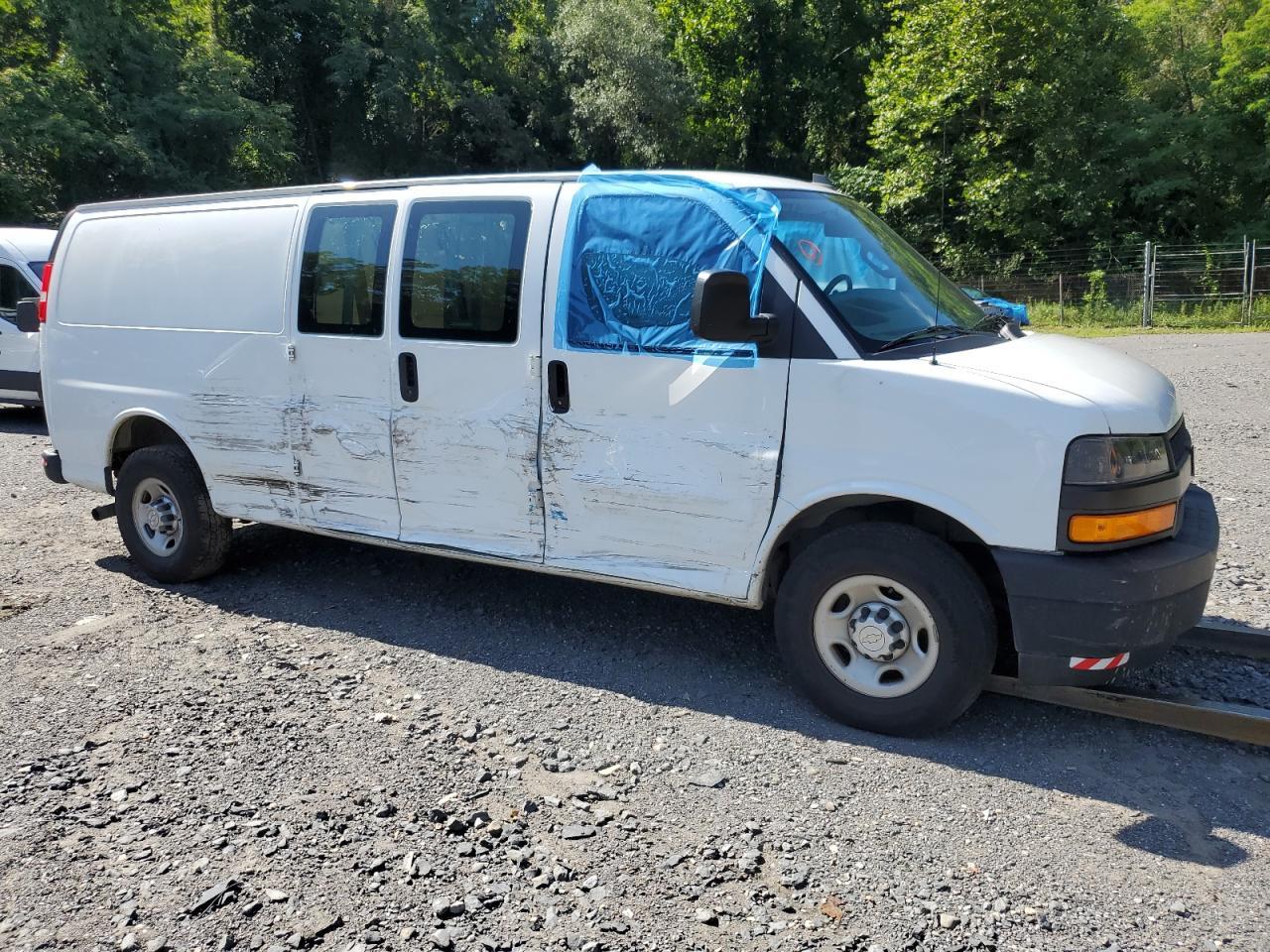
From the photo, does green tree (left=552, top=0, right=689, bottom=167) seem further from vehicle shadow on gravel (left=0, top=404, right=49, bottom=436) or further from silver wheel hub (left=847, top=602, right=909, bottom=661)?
silver wheel hub (left=847, top=602, right=909, bottom=661)

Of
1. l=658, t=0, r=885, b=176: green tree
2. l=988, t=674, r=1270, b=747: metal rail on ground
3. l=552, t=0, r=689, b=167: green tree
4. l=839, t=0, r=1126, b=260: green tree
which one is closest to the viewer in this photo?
l=988, t=674, r=1270, b=747: metal rail on ground

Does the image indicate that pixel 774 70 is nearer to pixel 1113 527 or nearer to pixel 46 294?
pixel 46 294

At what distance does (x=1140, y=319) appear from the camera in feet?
78.7

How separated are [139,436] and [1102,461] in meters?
5.57

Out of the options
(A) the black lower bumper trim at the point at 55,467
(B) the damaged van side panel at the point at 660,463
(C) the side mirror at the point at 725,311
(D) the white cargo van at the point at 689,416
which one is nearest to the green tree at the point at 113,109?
(A) the black lower bumper trim at the point at 55,467

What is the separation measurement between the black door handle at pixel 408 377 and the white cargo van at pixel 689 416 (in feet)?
0.04

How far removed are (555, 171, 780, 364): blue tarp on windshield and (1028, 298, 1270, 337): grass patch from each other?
773 inches

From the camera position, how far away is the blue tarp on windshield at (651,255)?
4.20 m

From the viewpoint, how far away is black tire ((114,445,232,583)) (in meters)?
5.88

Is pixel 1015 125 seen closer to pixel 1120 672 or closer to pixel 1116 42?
pixel 1116 42

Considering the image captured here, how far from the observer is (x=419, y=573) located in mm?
6156

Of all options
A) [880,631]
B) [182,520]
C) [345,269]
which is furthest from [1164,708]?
[182,520]

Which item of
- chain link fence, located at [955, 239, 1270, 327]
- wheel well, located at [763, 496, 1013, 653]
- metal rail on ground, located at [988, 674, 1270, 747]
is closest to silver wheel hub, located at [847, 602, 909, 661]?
wheel well, located at [763, 496, 1013, 653]

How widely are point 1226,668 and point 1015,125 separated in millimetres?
28571
